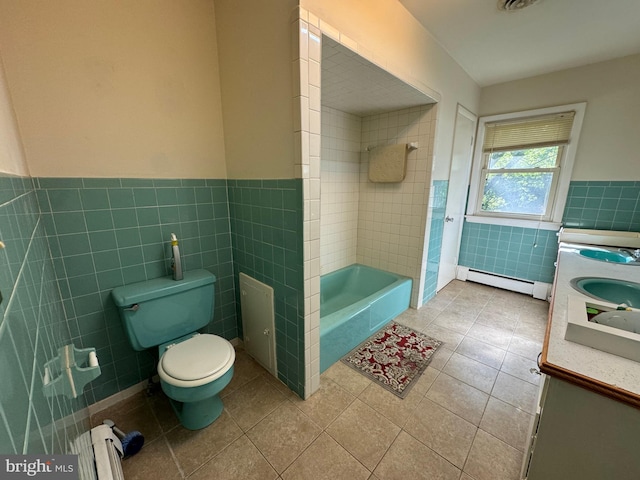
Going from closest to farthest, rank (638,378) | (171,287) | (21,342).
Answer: (21,342)
(638,378)
(171,287)

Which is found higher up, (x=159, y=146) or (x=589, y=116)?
(x=589, y=116)

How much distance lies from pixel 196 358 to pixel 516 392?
80.2 inches

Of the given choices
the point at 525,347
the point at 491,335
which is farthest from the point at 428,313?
the point at 525,347

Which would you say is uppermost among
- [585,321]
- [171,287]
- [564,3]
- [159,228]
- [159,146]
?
[564,3]

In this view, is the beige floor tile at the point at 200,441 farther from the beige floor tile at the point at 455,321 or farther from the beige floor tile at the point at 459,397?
the beige floor tile at the point at 455,321

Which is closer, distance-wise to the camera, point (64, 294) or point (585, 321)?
point (585, 321)

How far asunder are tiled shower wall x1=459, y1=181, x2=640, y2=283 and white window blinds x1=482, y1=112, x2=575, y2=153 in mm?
545

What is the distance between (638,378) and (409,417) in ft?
3.53

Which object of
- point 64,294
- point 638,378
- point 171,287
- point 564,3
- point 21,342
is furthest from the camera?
point 564,3

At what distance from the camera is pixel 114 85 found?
51.6 inches

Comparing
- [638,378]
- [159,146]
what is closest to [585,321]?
[638,378]

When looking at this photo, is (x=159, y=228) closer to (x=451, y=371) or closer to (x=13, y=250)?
(x=13, y=250)

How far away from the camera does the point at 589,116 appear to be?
2443 millimetres

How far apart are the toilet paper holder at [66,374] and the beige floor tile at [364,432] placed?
3.89 ft
